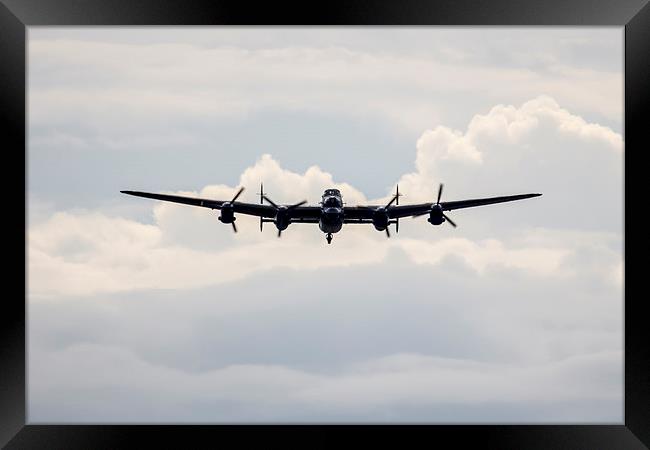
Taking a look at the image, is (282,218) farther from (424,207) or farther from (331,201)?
(424,207)

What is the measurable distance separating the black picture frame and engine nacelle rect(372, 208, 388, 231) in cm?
1748

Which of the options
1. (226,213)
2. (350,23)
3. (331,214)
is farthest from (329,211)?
(350,23)

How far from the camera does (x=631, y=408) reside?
38.0 meters

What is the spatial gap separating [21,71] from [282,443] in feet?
57.7

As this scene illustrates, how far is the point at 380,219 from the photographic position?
5381 centimetres

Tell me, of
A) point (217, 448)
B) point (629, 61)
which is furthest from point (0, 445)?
point (629, 61)

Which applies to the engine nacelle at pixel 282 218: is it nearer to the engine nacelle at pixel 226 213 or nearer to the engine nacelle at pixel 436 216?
Result: the engine nacelle at pixel 226 213

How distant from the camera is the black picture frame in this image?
35.6 meters

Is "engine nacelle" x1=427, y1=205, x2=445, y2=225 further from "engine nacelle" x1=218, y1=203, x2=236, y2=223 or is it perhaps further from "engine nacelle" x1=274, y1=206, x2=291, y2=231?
"engine nacelle" x1=218, y1=203, x2=236, y2=223

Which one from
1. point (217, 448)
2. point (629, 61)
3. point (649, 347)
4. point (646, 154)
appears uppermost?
point (629, 61)

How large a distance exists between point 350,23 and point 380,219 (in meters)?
18.5

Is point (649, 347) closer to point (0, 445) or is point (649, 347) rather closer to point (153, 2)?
point (153, 2)

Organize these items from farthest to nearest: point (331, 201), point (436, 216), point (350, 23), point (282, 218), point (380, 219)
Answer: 1. point (380, 219)
2. point (436, 216)
3. point (282, 218)
4. point (331, 201)
5. point (350, 23)

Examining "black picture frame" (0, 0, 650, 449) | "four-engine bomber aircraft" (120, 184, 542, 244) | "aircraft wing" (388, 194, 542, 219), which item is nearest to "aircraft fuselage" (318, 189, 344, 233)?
"four-engine bomber aircraft" (120, 184, 542, 244)
